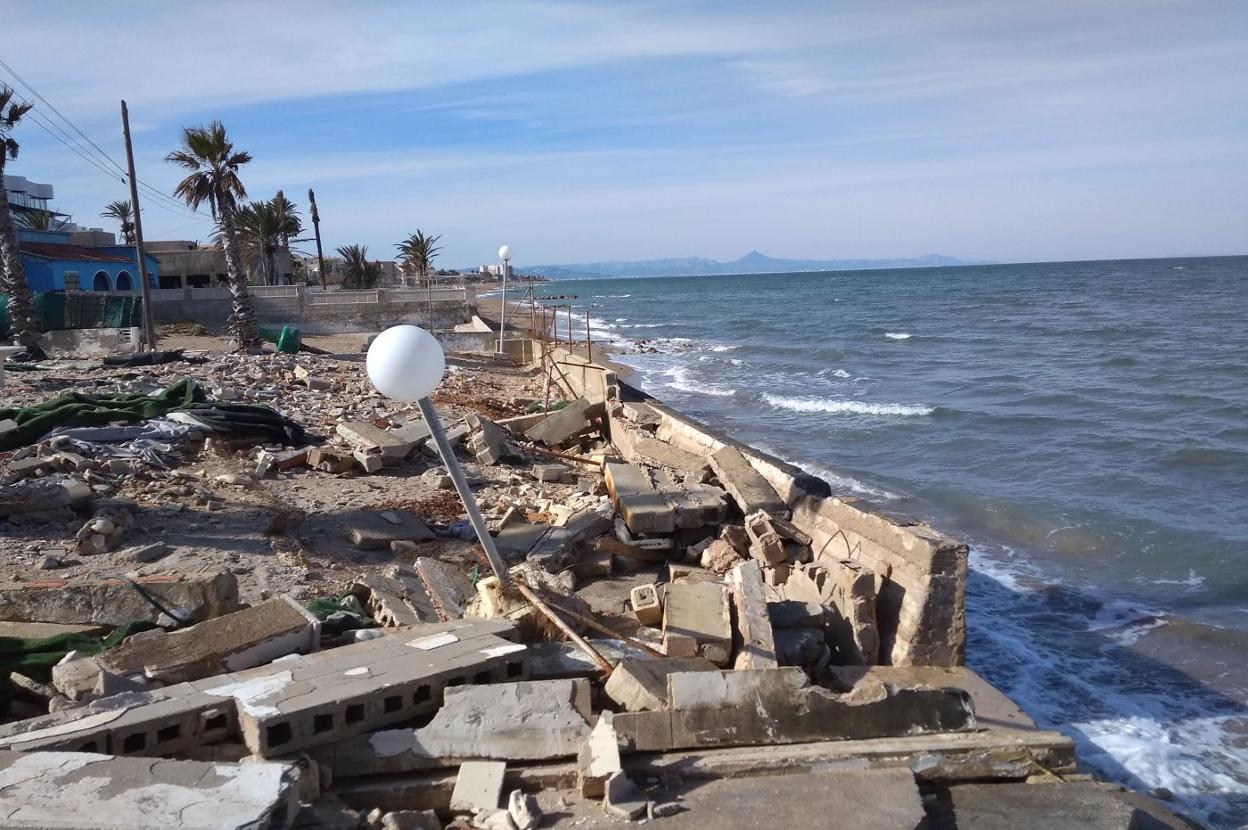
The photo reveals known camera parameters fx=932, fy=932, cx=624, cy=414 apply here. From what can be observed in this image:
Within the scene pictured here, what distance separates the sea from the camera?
25.0ft

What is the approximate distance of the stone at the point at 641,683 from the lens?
482 centimetres

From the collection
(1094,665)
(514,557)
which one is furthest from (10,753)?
(1094,665)

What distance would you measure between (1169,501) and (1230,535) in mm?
1658

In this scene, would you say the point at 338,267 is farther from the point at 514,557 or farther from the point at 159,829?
the point at 159,829

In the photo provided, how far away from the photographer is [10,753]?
3.85 m

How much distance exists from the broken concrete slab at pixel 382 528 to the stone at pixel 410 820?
465 cm

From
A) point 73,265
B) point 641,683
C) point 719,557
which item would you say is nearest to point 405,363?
point 641,683

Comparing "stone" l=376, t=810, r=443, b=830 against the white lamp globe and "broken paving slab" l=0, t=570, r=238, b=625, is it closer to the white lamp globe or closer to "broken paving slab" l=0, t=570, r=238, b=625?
the white lamp globe

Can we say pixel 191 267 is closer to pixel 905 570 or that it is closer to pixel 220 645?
pixel 220 645

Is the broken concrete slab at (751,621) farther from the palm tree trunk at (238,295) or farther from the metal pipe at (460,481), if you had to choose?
the palm tree trunk at (238,295)

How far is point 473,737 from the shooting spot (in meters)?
4.36

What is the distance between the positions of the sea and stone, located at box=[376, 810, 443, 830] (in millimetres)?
4951

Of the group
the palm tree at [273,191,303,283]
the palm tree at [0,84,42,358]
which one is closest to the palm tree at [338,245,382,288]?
the palm tree at [273,191,303,283]

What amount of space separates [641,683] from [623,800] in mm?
958
